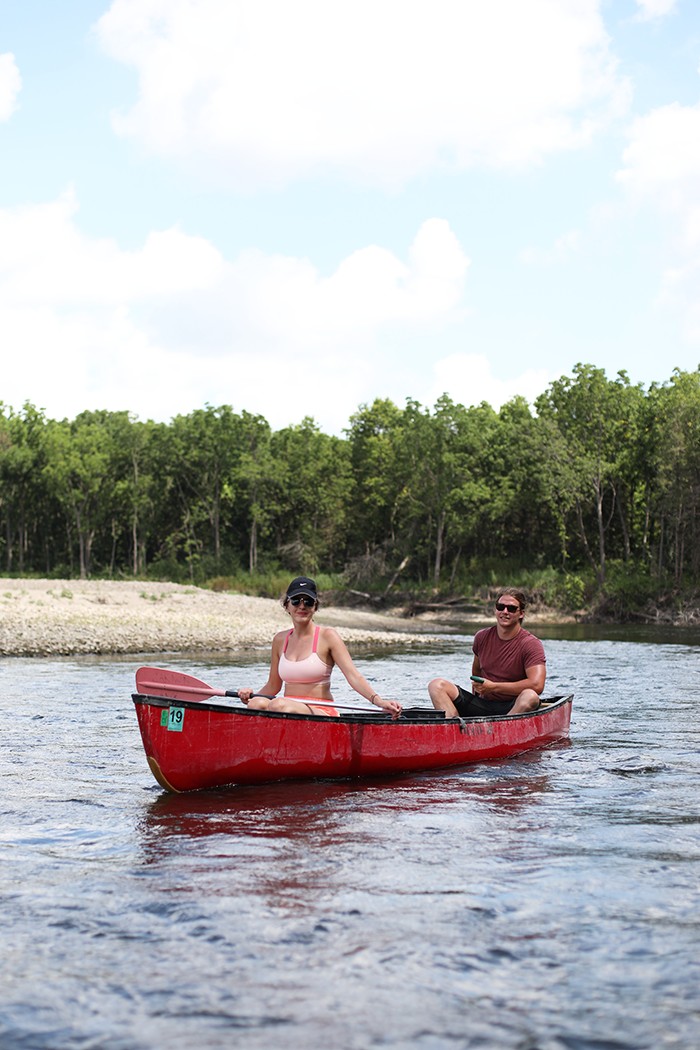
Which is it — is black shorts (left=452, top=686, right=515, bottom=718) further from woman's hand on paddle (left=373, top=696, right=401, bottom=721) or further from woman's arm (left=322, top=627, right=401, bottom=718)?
woman's arm (left=322, top=627, right=401, bottom=718)

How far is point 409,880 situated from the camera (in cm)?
607

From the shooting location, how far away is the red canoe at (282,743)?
7.98 metres

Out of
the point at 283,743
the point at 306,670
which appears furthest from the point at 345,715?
the point at 283,743

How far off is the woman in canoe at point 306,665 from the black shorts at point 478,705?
1.86 m

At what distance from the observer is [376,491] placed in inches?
2566

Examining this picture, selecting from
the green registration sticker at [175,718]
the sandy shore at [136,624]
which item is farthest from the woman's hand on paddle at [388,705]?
the sandy shore at [136,624]

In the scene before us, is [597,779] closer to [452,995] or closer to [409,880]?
[409,880]

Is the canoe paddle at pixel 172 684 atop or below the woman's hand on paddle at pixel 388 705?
atop

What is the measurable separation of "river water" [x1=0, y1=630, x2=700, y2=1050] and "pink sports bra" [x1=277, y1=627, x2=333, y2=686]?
A: 2.90 ft

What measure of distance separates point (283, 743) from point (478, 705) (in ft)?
10.0

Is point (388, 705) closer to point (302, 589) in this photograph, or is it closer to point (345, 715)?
point (345, 715)

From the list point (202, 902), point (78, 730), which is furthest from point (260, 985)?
point (78, 730)

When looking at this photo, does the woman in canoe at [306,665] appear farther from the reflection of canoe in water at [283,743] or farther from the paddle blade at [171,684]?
the paddle blade at [171,684]

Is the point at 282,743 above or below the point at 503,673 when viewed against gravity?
below
